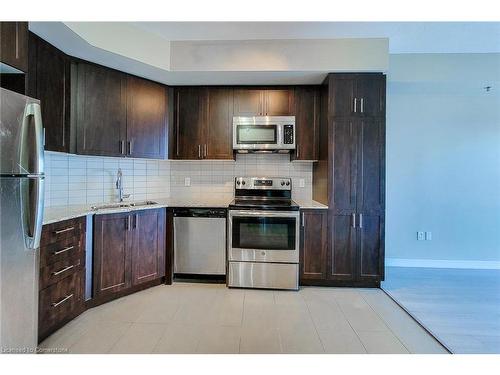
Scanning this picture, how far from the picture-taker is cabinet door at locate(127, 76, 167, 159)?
9.76 ft

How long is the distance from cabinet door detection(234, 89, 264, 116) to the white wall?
5.81 ft

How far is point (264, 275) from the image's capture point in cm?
289

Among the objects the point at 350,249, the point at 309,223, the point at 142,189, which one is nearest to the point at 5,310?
the point at 142,189

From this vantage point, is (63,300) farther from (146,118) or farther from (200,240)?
(146,118)

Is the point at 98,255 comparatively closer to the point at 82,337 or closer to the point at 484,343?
the point at 82,337

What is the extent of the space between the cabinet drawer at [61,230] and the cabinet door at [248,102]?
2047mm

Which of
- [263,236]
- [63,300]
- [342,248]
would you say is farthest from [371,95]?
[63,300]

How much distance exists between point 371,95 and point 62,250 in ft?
10.6

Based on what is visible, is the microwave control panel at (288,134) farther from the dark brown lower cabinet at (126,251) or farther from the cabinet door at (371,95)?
the dark brown lower cabinet at (126,251)

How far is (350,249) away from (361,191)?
0.64m

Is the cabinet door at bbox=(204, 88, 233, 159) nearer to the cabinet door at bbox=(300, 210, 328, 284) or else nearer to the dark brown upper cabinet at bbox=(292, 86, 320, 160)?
the dark brown upper cabinet at bbox=(292, 86, 320, 160)

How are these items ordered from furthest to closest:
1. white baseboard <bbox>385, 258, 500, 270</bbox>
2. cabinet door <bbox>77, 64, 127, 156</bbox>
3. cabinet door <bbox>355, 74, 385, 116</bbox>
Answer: white baseboard <bbox>385, 258, 500, 270</bbox> < cabinet door <bbox>355, 74, 385, 116</bbox> < cabinet door <bbox>77, 64, 127, 156</bbox>

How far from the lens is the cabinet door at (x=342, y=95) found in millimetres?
2883

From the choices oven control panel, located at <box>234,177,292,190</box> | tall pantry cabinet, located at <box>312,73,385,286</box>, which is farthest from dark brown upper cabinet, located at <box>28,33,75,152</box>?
tall pantry cabinet, located at <box>312,73,385,286</box>
